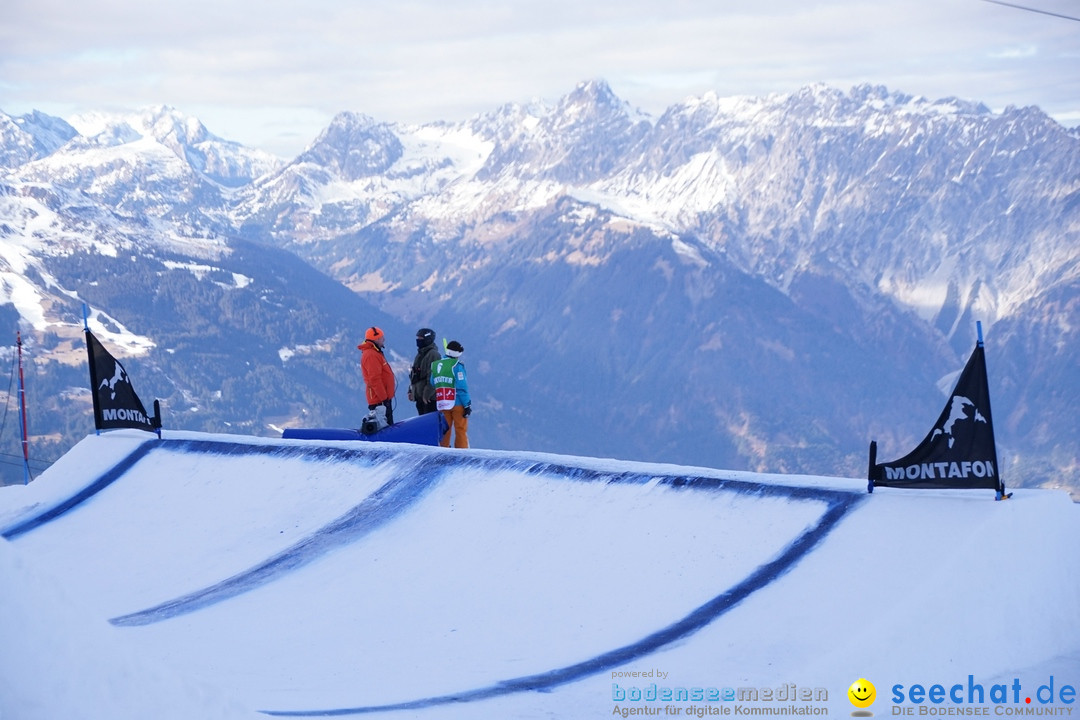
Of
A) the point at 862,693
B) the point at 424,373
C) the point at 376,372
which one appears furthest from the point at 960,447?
the point at 376,372

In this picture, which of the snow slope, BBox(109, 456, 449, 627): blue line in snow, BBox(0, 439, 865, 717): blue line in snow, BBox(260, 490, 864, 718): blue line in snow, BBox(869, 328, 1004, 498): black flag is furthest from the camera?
BBox(109, 456, 449, 627): blue line in snow

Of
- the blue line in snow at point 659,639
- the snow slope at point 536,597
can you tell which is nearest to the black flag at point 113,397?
the snow slope at point 536,597

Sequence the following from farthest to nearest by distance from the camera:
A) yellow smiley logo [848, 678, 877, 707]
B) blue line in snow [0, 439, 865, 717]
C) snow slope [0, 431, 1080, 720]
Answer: blue line in snow [0, 439, 865, 717] → snow slope [0, 431, 1080, 720] → yellow smiley logo [848, 678, 877, 707]

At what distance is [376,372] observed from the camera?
1738cm

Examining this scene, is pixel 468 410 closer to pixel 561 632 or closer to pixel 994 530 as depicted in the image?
pixel 561 632

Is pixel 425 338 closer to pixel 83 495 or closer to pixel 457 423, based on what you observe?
pixel 457 423

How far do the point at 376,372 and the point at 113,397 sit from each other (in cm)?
414

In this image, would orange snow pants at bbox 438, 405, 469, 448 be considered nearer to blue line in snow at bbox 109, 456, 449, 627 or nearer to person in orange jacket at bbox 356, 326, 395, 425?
person in orange jacket at bbox 356, 326, 395, 425

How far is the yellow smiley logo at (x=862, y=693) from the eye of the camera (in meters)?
8.29

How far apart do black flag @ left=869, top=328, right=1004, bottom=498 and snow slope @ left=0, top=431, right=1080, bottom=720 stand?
6.5 inches

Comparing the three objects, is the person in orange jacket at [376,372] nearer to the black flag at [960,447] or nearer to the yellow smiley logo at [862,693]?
the black flag at [960,447]

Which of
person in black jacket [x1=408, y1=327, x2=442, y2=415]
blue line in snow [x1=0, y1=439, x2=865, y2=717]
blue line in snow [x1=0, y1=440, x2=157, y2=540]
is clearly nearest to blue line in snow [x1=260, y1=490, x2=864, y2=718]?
blue line in snow [x1=0, y1=439, x2=865, y2=717]

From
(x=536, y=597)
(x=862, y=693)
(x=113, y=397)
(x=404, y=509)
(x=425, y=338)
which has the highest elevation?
(x=425, y=338)

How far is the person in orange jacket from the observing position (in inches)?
683
